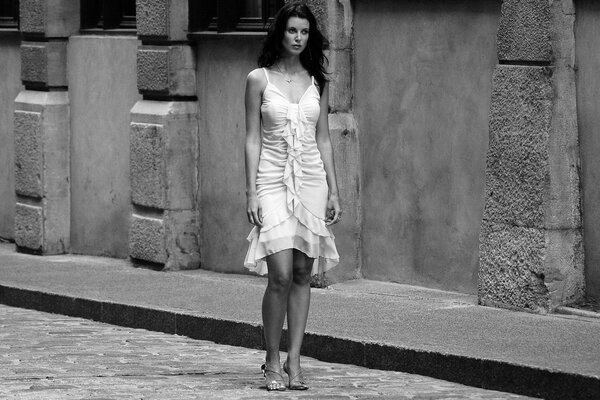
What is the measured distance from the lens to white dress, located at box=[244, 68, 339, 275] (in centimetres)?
808

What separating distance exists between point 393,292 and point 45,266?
12.4 ft

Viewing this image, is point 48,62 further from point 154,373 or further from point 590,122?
point 154,373

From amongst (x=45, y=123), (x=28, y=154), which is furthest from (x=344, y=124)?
(x=28, y=154)

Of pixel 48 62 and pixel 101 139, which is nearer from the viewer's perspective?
pixel 101 139

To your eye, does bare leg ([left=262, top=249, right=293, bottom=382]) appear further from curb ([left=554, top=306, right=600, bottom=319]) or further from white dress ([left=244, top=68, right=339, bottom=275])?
curb ([left=554, top=306, right=600, bottom=319])

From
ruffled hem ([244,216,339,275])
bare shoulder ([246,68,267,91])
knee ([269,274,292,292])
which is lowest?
knee ([269,274,292,292])

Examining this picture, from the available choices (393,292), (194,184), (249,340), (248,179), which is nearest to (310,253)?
(248,179)

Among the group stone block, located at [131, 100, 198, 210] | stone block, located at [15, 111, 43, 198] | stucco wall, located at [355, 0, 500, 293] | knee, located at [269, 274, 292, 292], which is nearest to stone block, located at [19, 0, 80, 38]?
stone block, located at [15, 111, 43, 198]

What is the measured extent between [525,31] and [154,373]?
3.32m

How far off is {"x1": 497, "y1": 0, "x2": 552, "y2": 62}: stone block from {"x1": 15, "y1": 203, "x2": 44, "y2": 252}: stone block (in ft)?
20.1

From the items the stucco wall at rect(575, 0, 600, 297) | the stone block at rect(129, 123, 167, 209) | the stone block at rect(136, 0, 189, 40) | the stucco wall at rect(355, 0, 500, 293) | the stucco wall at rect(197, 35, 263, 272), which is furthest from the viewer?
the stone block at rect(129, 123, 167, 209)

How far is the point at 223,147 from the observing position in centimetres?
1321

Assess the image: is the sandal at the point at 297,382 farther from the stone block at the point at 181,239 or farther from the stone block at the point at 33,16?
the stone block at the point at 33,16

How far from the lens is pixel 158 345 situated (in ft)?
32.8
